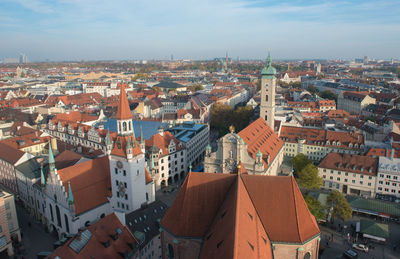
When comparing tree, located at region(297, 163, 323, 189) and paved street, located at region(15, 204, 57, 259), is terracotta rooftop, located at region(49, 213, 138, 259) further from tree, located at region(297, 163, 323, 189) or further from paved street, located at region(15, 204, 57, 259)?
tree, located at region(297, 163, 323, 189)

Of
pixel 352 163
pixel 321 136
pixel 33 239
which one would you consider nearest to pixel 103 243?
pixel 33 239

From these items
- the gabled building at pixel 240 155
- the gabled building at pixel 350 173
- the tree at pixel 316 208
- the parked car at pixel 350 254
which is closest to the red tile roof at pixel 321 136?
the gabled building at pixel 350 173

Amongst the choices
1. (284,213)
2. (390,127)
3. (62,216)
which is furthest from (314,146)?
(62,216)

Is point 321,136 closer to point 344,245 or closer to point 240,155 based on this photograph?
point 240,155

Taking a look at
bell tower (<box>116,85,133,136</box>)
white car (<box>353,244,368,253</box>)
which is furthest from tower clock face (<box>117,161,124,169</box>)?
white car (<box>353,244,368,253</box>)

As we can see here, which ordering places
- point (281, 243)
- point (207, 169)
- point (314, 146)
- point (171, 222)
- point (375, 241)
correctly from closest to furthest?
1. point (281, 243)
2. point (171, 222)
3. point (375, 241)
4. point (207, 169)
5. point (314, 146)

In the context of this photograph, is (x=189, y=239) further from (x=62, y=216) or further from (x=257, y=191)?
(x=62, y=216)
